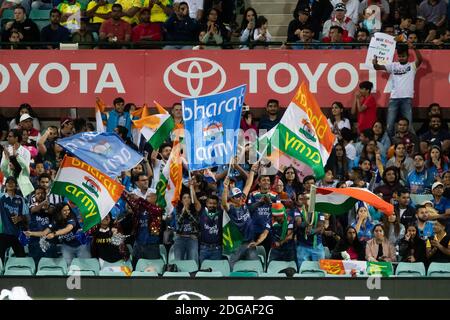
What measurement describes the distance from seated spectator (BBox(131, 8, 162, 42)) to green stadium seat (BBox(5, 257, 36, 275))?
609cm

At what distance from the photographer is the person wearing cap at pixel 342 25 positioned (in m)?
25.7

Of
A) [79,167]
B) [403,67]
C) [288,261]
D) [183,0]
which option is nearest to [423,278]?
[288,261]

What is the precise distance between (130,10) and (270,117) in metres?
3.37

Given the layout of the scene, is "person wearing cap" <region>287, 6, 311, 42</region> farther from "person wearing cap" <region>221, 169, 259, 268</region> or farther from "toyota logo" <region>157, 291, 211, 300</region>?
"toyota logo" <region>157, 291, 211, 300</region>

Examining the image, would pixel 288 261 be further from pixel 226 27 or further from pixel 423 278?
pixel 226 27


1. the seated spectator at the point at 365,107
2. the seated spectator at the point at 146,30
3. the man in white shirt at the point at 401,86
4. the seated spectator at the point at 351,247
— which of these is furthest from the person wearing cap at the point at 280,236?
the seated spectator at the point at 146,30

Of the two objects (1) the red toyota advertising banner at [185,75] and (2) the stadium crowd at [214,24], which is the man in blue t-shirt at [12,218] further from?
(2) the stadium crowd at [214,24]

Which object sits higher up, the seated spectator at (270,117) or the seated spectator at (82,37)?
the seated spectator at (82,37)

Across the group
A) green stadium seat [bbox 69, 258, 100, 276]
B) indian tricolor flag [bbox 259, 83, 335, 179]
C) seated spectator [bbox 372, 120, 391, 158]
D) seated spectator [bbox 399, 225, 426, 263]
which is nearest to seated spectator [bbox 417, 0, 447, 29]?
seated spectator [bbox 372, 120, 391, 158]

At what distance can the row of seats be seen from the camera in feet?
67.3

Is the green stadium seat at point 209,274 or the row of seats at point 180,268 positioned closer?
the green stadium seat at point 209,274

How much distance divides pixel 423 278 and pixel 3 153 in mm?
7610

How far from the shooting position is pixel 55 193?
69.4 feet

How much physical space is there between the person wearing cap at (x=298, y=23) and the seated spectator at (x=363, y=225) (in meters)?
4.98
